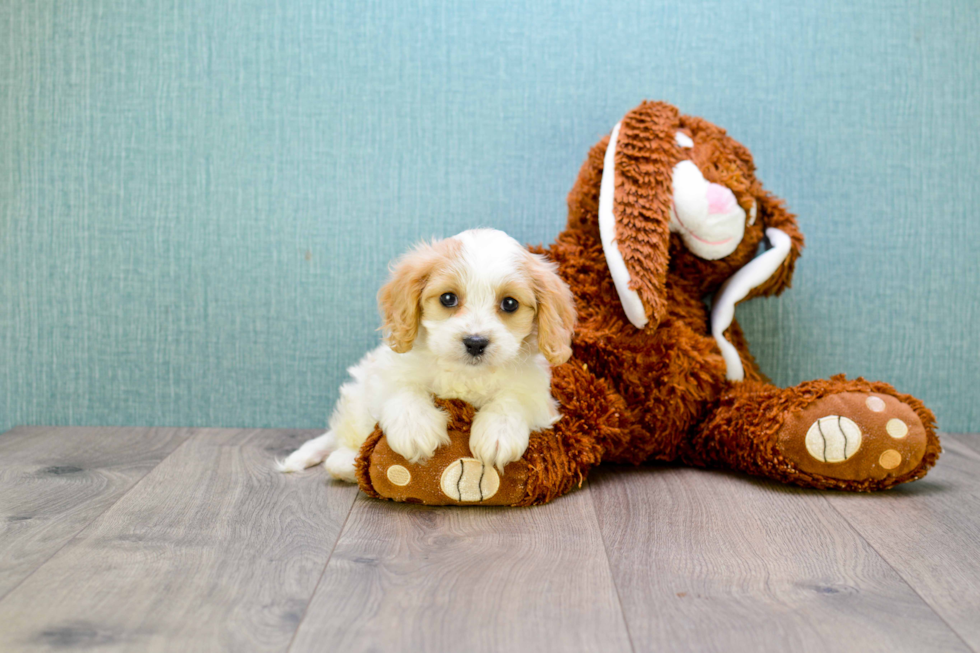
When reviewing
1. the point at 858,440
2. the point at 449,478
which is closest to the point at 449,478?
the point at 449,478

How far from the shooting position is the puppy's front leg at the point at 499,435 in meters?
1.42

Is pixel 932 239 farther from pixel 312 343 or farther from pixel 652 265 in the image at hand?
pixel 312 343

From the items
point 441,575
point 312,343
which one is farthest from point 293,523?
point 312,343

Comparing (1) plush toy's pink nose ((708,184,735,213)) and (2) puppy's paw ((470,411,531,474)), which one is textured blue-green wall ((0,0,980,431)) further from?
(2) puppy's paw ((470,411,531,474))

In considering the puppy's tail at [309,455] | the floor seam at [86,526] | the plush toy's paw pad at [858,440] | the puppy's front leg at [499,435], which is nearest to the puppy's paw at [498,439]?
the puppy's front leg at [499,435]

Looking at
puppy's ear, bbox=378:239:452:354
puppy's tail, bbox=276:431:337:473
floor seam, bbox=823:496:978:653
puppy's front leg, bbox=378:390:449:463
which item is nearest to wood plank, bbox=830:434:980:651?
floor seam, bbox=823:496:978:653

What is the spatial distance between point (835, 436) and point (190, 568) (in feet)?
4.02

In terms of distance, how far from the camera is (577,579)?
3.84 ft

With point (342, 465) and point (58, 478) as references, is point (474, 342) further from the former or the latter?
point (58, 478)

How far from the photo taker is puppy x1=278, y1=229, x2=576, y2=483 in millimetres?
1394

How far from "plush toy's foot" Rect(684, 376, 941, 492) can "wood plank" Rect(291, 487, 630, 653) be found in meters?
0.44

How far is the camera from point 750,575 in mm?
1198

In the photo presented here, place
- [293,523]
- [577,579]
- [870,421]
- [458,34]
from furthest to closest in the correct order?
[458,34], [870,421], [293,523], [577,579]

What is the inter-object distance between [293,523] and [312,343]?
2.45 feet
